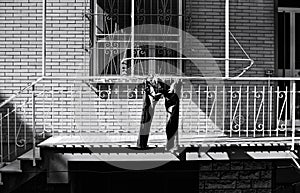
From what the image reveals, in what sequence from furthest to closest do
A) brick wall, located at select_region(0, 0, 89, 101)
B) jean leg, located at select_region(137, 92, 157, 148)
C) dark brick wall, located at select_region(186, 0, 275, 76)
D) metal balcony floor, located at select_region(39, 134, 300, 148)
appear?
dark brick wall, located at select_region(186, 0, 275, 76), brick wall, located at select_region(0, 0, 89, 101), metal balcony floor, located at select_region(39, 134, 300, 148), jean leg, located at select_region(137, 92, 157, 148)

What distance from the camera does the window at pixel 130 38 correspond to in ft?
24.8

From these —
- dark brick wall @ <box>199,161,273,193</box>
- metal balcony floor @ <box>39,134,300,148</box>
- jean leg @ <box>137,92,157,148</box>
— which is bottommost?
dark brick wall @ <box>199,161,273,193</box>

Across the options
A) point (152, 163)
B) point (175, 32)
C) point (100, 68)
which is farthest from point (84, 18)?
point (152, 163)

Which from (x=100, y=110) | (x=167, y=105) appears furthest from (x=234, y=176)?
(x=100, y=110)

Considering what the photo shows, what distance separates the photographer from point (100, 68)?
7543mm

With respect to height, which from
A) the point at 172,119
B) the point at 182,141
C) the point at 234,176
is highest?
the point at 172,119

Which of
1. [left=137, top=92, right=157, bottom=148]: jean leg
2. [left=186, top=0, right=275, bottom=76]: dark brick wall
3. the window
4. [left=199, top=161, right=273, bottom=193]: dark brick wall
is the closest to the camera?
[left=137, top=92, right=157, bottom=148]: jean leg

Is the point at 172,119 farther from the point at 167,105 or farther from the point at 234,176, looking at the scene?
the point at 234,176

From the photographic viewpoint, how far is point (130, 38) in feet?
24.9

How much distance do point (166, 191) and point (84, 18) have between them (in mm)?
3166

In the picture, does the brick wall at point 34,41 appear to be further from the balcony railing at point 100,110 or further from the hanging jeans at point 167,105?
the hanging jeans at point 167,105

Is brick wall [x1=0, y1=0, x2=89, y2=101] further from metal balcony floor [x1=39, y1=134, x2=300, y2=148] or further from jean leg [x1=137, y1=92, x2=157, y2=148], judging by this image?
jean leg [x1=137, y1=92, x2=157, y2=148]

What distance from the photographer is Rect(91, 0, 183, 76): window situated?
7562mm

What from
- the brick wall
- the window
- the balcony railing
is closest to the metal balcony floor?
the balcony railing
